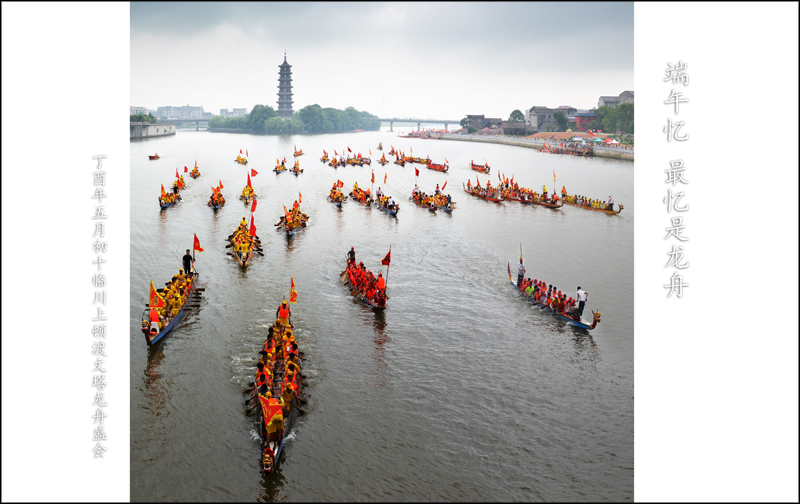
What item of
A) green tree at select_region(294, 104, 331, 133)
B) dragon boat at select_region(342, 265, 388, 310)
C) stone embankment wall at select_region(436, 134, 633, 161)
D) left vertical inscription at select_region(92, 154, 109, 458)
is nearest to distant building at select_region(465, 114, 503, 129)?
stone embankment wall at select_region(436, 134, 633, 161)

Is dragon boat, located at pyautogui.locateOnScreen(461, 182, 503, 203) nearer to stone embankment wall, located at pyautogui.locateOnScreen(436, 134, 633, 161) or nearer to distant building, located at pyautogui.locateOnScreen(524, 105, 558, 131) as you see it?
stone embankment wall, located at pyautogui.locateOnScreen(436, 134, 633, 161)

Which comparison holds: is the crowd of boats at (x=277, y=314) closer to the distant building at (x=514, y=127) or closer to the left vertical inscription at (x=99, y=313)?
the left vertical inscription at (x=99, y=313)

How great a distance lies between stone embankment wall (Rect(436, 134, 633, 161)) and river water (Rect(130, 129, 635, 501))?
193 feet

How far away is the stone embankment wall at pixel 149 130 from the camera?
121m

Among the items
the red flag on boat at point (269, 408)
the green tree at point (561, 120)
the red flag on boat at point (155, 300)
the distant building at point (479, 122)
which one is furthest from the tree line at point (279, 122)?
the red flag on boat at point (269, 408)

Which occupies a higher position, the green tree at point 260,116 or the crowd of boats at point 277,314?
the green tree at point 260,116

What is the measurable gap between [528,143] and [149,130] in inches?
3784

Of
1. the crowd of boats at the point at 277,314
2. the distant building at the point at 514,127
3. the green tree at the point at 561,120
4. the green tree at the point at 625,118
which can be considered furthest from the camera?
the distant building at the point at 514,127

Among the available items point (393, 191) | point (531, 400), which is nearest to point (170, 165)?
point (393, 191)

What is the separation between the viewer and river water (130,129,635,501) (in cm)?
1270

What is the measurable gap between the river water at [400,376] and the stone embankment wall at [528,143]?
58.8 metres

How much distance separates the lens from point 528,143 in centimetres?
12688

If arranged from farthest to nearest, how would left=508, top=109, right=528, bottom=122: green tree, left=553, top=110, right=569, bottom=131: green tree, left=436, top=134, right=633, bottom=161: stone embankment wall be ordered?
left=508, top=109, right=528, bottom=122: green tree, left=553, top=110, right=569, bottom=131: green tree, left=436, top=134, right=633, bottom=161: stone embankment wall

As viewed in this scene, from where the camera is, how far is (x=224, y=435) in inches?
549
